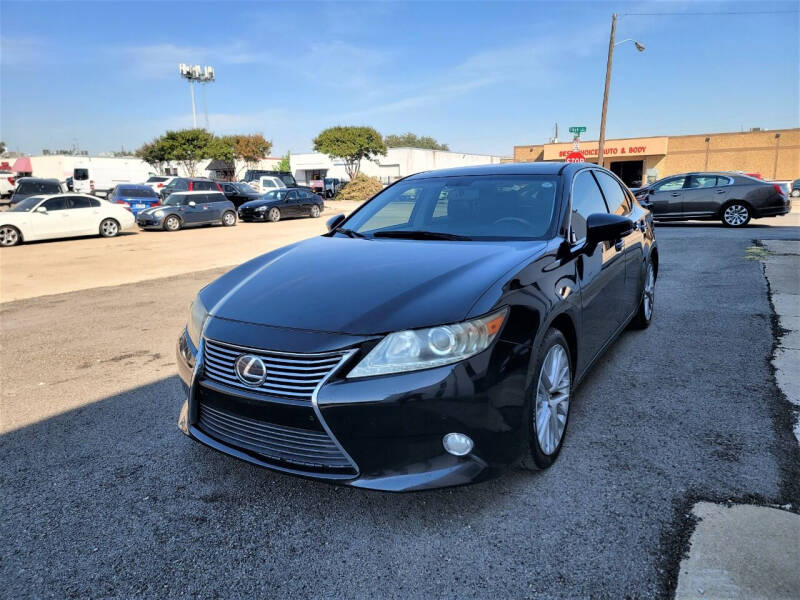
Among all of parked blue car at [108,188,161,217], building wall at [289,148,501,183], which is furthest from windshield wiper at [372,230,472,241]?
building wall at [289,148,501,183]

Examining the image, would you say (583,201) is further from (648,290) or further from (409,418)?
(409,418)

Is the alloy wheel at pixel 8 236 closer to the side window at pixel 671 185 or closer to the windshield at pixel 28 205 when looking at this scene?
the windshield at pixel 28 205

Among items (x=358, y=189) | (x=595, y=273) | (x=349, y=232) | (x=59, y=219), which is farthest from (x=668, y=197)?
(x=358, y=189)

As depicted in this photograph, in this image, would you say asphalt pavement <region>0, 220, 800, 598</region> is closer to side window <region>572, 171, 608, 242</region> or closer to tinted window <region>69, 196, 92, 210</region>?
side window <region>572, 171, 608, 242</region>

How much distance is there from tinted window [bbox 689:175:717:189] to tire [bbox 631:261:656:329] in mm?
11270

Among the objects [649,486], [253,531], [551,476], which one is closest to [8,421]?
[253,531]

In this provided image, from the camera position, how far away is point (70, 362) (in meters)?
4.98

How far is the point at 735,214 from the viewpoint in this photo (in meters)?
14.6

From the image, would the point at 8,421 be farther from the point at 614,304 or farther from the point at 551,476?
the point at 614,304

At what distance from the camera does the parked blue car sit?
21609 mm

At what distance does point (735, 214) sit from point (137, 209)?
21.0 m

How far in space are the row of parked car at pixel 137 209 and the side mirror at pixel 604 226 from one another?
1710cm

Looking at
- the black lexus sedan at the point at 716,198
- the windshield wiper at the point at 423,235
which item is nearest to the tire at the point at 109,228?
the black lexus sedan at the point at 716,198

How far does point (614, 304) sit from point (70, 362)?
476 centimetres
